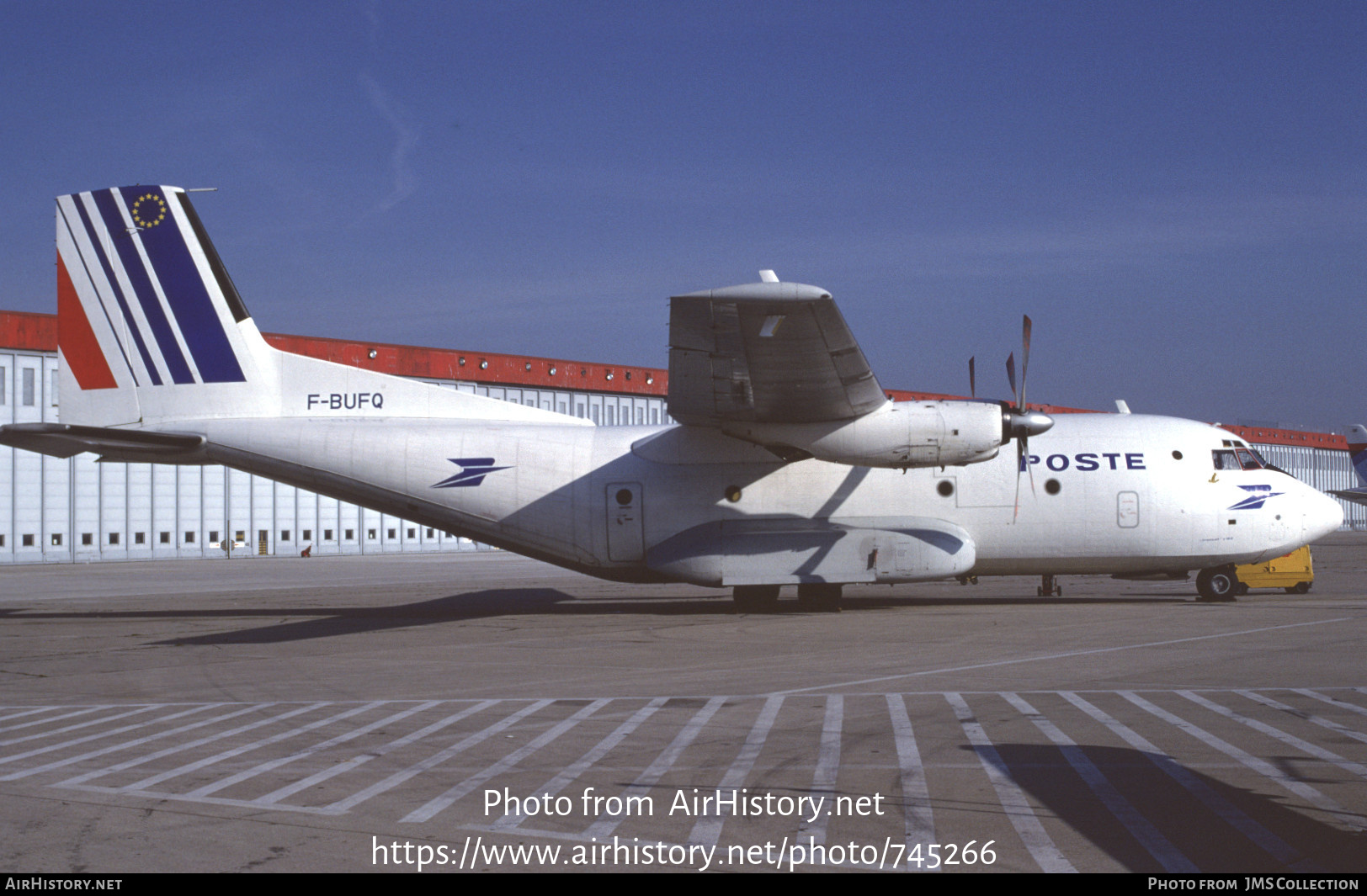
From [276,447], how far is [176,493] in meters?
34.4

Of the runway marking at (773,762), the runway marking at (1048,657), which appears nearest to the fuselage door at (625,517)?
the runway marking at (1048,657)

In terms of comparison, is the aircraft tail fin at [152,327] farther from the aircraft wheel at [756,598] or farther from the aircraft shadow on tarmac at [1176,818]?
the aircraft shadow on tarmac at [1176,818]

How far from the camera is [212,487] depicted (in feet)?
168

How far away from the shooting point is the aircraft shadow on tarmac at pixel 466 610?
1902cm

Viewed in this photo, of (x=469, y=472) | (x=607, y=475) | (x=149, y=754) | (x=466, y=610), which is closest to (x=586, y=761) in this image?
(x=149, y=754)

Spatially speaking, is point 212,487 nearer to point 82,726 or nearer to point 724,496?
point 724,496

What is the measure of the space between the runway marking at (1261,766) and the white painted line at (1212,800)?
438mm

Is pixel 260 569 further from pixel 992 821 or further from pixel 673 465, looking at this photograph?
pixel 992 821

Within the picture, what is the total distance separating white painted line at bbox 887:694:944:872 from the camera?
5738 mm

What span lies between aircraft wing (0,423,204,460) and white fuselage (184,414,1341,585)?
505 mm

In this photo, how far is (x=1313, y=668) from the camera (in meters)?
11.7

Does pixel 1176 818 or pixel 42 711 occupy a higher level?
pixel 1176 818

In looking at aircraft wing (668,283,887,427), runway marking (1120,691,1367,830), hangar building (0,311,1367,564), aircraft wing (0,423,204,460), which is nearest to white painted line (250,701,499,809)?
aircraft wing (668,283,887,427)

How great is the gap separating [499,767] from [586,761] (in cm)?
63
